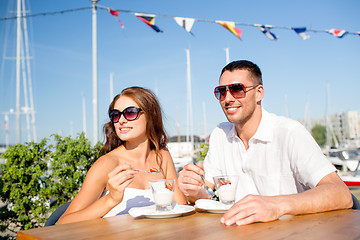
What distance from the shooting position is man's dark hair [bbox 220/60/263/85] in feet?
8.77

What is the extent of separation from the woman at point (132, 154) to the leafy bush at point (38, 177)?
6.24 ft

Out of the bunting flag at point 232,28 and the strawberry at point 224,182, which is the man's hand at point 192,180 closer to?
the strawberry at point 224,182

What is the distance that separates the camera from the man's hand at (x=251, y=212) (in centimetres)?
152

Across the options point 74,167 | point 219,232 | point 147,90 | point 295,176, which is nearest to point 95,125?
point 74,167

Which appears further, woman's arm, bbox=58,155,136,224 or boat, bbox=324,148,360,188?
boat, bbox=324,148,360,188

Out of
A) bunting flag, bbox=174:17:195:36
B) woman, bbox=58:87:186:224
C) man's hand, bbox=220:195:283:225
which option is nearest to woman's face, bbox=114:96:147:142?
woman, bbox=58:87:186:224

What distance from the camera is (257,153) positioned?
8.45ft

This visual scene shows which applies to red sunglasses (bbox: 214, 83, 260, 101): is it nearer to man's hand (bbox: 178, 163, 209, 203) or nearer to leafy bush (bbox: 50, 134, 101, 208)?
man's hand (bbox: 178, 163, 209, 203)

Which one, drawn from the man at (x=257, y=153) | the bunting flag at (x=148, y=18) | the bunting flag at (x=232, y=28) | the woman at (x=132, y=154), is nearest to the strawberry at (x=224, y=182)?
the man at (x=257, y=153)

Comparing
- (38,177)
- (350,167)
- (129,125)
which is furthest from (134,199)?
(350,167)

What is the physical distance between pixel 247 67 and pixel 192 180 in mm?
1099

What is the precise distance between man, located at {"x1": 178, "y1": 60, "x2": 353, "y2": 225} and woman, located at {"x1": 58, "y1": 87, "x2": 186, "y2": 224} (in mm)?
470

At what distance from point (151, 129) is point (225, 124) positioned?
0.72 meters

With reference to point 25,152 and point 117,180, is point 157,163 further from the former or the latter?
point 25,152
